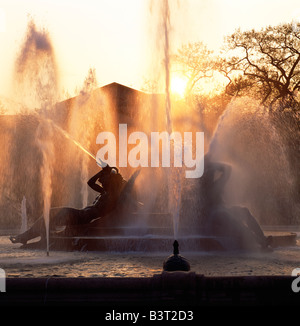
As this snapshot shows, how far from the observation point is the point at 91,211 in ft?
51.3

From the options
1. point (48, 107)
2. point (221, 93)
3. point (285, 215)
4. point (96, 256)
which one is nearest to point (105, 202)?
point (96, 256)

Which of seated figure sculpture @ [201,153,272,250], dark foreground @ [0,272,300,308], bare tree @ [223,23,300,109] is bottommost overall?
dark foreground @ [0,272,300,308]

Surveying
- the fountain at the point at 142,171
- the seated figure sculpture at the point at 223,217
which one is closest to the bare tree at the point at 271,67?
the fountain at the point at 142,171

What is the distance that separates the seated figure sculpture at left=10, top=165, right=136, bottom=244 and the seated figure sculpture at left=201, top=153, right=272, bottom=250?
8.30 feet

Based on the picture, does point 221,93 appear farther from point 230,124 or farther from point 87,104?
point 230,124

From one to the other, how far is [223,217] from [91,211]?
144 inches

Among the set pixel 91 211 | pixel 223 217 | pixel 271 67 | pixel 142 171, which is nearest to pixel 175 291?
pixel 223 217

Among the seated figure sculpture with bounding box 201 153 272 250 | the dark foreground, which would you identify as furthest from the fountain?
the dark foreground

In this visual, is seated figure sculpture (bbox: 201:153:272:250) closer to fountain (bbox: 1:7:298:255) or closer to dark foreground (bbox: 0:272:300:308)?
fountain (bbox: 1:7:298:255)

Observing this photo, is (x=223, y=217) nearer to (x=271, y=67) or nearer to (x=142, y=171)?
(x=142, y=171)

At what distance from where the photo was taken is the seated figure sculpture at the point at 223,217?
13992 millimetres

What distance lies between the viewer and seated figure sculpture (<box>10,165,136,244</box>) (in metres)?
15.7
